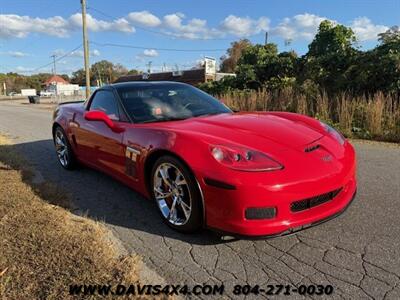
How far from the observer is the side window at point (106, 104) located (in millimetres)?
4364

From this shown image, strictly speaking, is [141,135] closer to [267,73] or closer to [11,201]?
[11,201]

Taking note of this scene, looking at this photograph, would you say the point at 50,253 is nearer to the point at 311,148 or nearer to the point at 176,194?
the point at 176,194

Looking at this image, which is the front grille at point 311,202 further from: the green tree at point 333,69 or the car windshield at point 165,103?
the green tree at point 333,69

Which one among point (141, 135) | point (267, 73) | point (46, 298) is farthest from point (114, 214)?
point (267, 73)

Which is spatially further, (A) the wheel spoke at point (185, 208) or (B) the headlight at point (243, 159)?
(A) the wheel spoke at point (185, 208)

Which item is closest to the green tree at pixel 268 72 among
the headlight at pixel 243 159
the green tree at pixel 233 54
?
the headlight at pixel 243 159

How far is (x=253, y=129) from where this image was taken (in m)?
3.46

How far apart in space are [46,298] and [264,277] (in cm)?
145

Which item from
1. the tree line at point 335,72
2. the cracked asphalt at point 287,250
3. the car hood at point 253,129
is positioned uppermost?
the tree line at point 335,72

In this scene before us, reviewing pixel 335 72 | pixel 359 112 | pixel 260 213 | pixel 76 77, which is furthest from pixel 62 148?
pixel 76 77

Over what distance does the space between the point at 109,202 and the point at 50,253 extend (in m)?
1.43

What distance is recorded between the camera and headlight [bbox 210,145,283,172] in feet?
9.32

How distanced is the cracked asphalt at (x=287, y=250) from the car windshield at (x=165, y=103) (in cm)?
100

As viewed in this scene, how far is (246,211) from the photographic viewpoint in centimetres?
278
